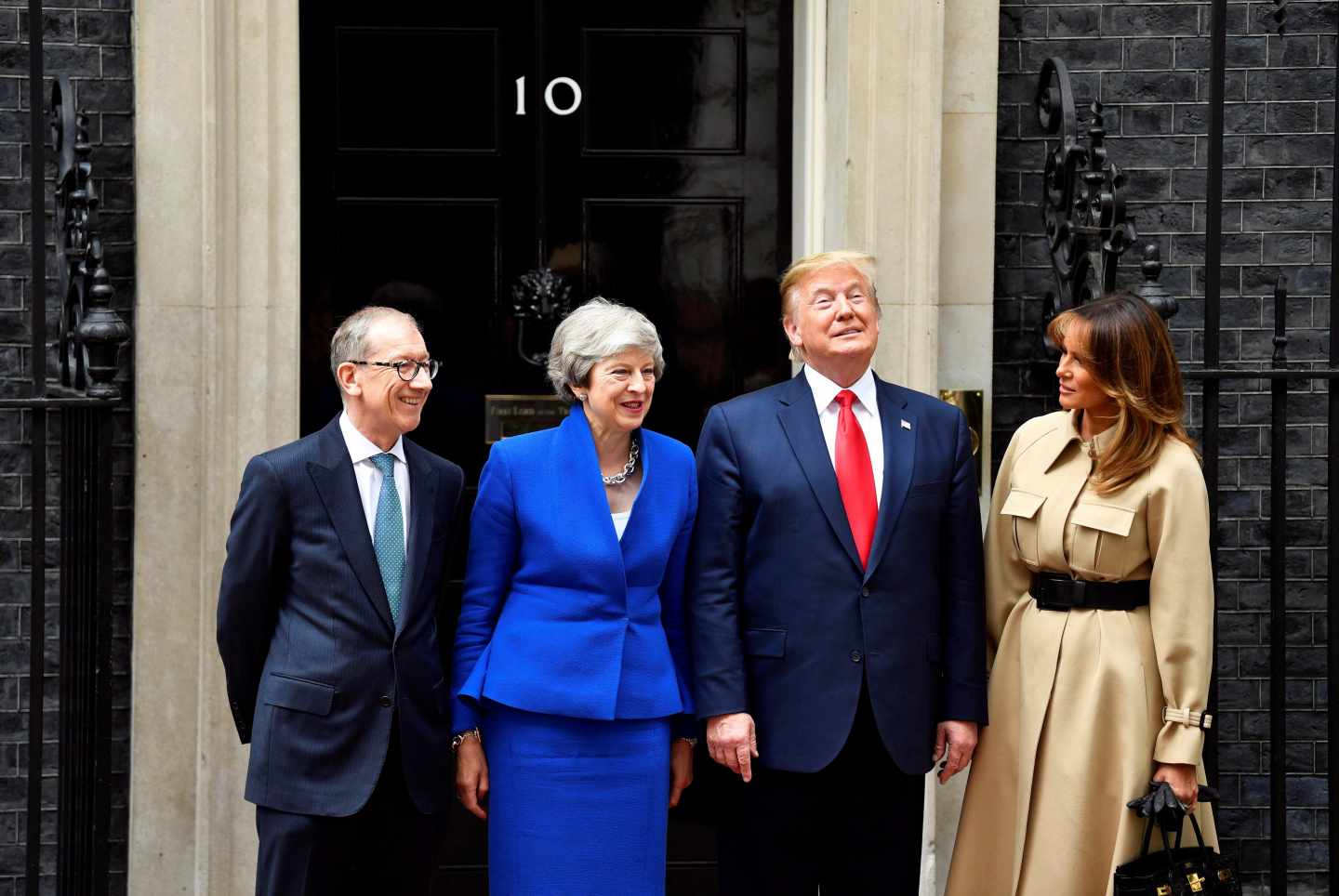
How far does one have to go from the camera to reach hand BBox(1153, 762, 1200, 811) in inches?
147

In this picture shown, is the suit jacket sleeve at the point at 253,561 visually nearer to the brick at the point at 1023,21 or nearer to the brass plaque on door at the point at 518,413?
the brass plaque on door at the point at 518,413

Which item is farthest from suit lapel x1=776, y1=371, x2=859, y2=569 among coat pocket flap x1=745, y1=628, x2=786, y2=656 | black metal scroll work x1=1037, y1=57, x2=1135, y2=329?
black metal scroll work x1=1037, y1=57, x2=1135, y2=329

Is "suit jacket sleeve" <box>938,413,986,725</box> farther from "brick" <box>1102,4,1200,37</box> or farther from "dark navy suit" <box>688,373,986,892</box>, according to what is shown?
"brick" <box>1102,4,1200,37</box>

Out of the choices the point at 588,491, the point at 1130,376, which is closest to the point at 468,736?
the point at 588,491

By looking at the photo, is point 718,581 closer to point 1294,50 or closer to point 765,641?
point 765,641

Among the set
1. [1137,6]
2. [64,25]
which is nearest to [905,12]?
[1137,6]

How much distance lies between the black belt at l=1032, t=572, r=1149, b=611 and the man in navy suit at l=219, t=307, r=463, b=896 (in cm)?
148

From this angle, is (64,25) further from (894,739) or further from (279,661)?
(894,739)

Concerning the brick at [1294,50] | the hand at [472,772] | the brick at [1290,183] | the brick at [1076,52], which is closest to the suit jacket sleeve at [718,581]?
the hand at [472,772]

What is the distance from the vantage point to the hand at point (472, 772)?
3.86 meters

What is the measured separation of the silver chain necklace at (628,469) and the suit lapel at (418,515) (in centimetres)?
41

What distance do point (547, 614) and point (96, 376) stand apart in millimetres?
1572

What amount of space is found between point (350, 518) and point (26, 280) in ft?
6.85

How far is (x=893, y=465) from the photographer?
152 inches
